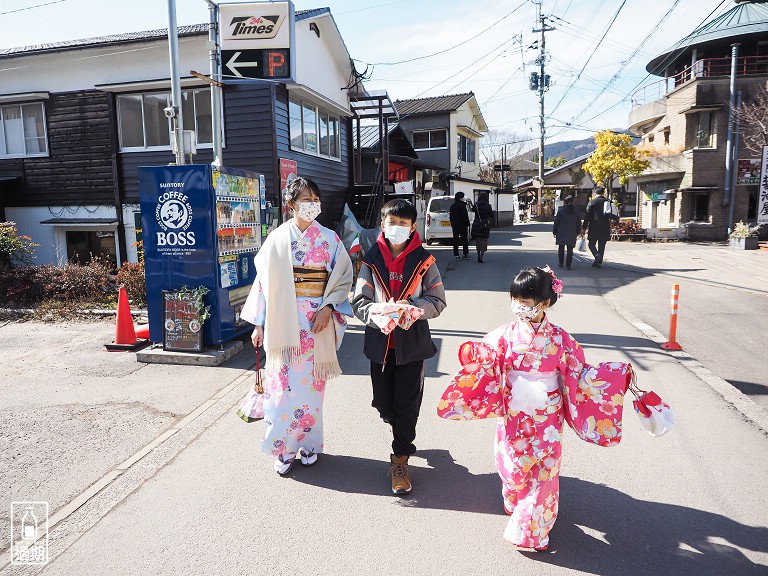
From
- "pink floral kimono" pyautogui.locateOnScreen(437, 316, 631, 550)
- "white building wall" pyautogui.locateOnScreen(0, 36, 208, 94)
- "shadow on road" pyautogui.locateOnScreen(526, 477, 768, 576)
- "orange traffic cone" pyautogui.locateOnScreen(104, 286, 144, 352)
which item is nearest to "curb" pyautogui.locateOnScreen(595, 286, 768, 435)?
"shadow on road" pyautogui.locateOnScreen(526, 477, 768, 576)

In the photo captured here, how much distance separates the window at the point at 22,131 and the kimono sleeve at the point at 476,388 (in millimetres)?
15173

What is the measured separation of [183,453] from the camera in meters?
4.27

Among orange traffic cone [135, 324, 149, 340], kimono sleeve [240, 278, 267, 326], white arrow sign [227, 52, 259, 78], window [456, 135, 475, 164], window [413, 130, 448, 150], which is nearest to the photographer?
kimono sleeve [240, 278, 267, 326]

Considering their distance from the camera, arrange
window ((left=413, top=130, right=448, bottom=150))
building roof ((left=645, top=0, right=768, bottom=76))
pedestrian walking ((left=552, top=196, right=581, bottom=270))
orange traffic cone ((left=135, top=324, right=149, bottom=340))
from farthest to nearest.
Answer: window ((left=413, top=130, right=448, bottom=150)), building roof ((left=645, top=0, right=768, bottom=76)), pedestrian walking ((left=552, top=196, right=581, bottom=270)), orange traffic cone ((left=135, top=324, right=149, bottom=340))

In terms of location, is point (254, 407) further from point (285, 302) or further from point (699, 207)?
point (699, 207)

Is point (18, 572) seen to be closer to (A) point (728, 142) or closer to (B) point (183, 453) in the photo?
(B) point (183, 453)

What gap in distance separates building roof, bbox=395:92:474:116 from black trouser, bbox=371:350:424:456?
95.8 ft

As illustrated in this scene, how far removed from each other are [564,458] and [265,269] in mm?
2694

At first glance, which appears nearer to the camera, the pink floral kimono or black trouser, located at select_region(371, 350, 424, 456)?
the pink floral kimono

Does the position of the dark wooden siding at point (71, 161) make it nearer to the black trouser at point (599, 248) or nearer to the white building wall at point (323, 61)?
the white building wall at point (323, 61)

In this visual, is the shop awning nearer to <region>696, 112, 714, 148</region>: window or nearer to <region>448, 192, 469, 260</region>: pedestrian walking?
<region>448, 192, 469, 260</region>: pedestrian walking

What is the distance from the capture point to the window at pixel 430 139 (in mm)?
31844

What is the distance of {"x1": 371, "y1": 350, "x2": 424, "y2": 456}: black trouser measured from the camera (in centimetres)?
363

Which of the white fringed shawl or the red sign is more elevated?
the red sign
